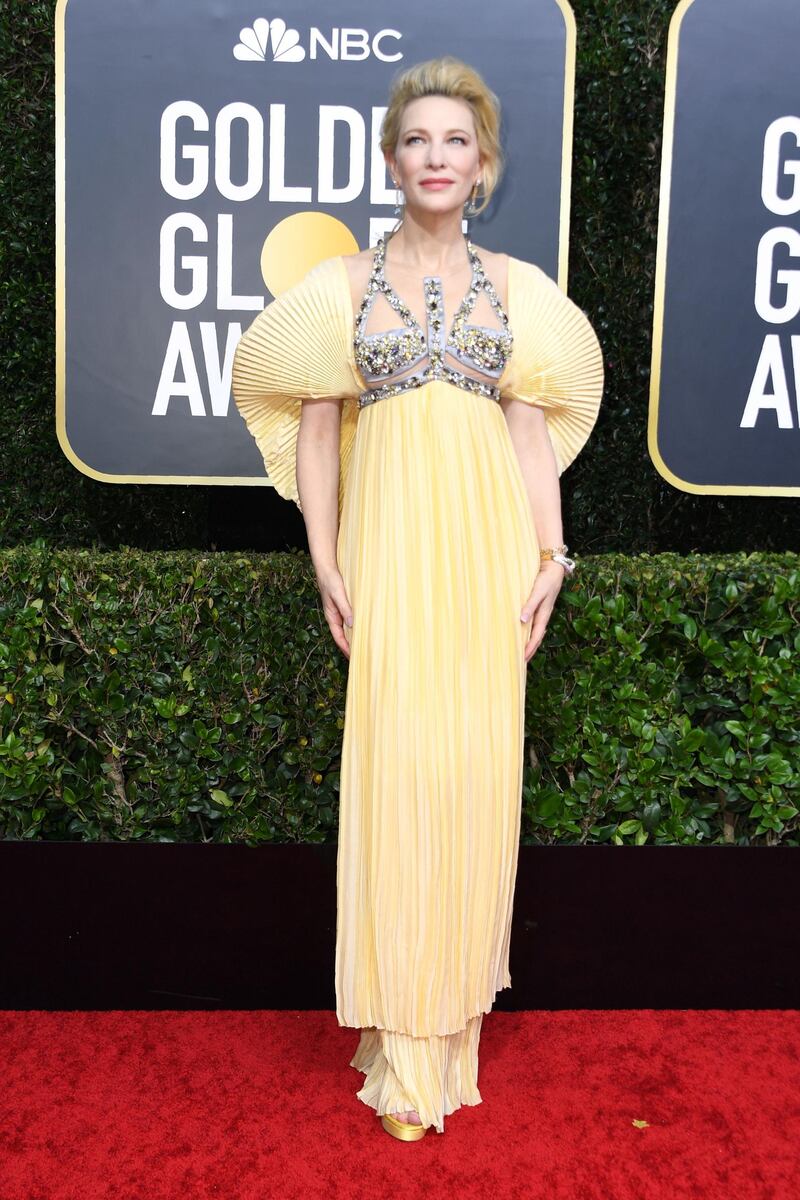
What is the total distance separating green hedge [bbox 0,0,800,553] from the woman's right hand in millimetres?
1265

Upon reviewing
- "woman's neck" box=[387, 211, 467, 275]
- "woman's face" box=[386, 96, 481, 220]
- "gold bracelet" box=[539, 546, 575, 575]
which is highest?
"woman's face" box=[386, 96, 481, 220]

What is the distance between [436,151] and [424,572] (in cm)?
74

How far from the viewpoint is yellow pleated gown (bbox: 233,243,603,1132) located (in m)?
1.78

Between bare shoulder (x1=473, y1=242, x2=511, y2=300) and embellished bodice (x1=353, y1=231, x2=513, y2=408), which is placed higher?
bare shoulder (x1=473, y1=242, x2=511, y2=300)

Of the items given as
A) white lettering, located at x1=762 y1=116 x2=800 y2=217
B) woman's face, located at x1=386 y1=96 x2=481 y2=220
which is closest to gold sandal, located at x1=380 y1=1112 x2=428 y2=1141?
woman's face, located at x1=386 y1=96 x2=481 y2=220

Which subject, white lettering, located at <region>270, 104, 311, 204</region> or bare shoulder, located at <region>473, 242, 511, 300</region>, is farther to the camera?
white lettering, located at <region>270, 104, 311, 204</region>

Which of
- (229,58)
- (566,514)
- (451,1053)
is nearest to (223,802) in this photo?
(451,1053)

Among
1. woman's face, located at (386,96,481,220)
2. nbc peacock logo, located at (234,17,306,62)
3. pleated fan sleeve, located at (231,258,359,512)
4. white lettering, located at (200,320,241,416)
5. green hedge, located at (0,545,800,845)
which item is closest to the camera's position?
woman's face, located at (386,96,481,220)

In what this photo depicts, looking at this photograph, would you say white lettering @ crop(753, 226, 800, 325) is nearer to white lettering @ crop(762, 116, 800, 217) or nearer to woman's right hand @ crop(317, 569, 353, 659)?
white lettering @ crop(762, 116, 800, 217)

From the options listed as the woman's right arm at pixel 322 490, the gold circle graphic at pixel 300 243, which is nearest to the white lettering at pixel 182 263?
the gold circle graphic at pixel 300 243

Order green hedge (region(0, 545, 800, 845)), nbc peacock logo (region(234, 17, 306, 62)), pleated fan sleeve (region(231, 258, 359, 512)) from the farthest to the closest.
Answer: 1. nbc peacock logo (region(234, 17, 306, 62))
2. green hedge (region(0, 545, 800, 845))
3. pleated fan sleeve (region(231, 258, 359, 512))

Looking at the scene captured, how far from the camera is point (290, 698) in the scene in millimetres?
2369

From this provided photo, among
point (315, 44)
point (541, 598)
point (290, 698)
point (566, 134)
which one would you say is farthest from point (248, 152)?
point (541, 598)

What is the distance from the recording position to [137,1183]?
169 centimetres
